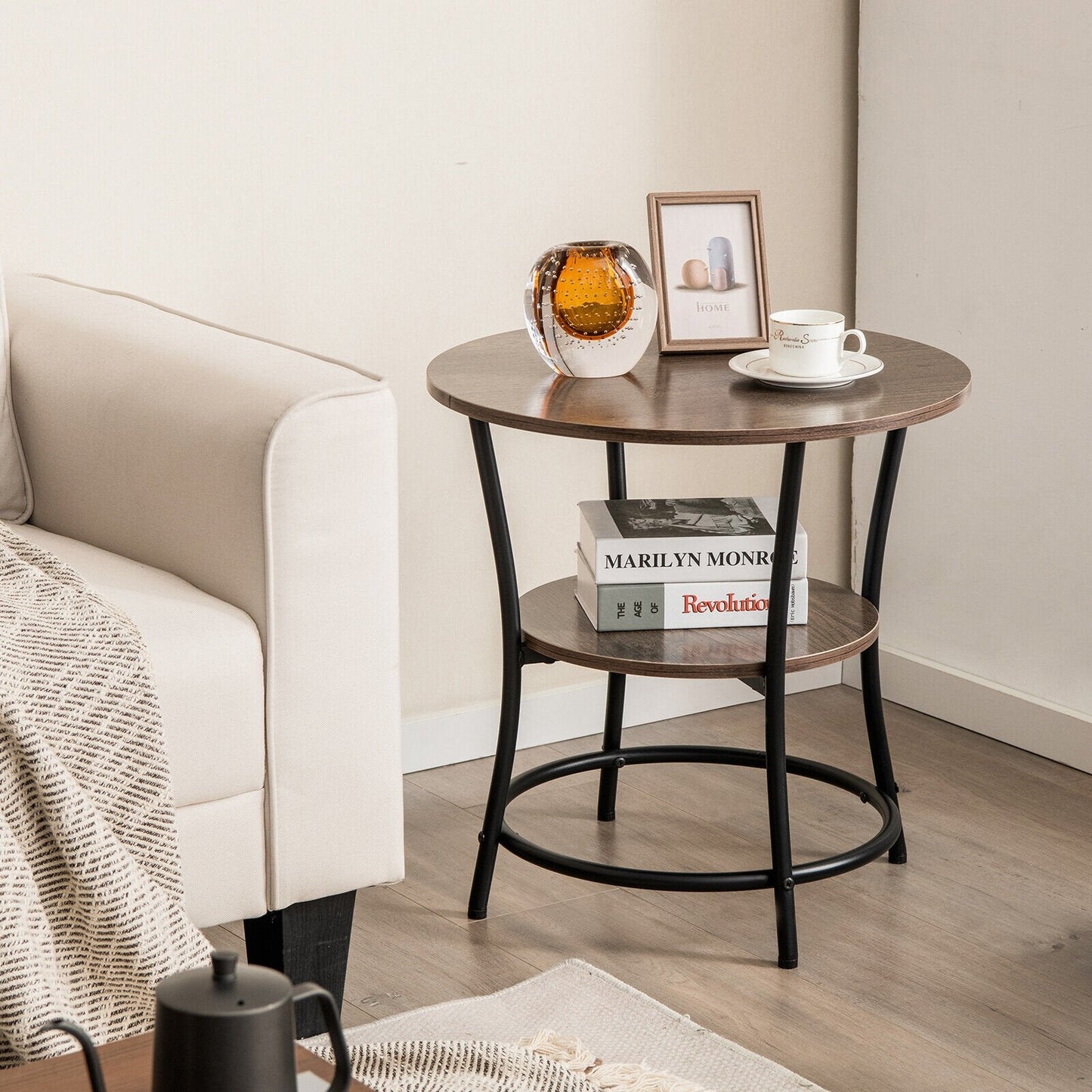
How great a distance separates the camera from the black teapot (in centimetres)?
64

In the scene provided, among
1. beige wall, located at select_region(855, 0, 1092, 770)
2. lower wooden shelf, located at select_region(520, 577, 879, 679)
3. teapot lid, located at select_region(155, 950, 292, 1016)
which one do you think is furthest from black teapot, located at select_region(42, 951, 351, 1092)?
beige wall, located at select_region(855, 0, 1092, 770)

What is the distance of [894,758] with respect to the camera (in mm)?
2131

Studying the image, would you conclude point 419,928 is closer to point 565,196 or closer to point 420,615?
point 420,615

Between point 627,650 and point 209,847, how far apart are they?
1.58 feet

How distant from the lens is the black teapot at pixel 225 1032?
64cm

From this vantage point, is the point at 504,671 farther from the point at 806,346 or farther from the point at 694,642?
the point at 806,346

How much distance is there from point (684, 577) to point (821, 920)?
405 mm

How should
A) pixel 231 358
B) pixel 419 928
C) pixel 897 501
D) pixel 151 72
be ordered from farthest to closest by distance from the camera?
pixel 897 501 → pixel 151 72 → pixel 419 928 → pixel 231 358

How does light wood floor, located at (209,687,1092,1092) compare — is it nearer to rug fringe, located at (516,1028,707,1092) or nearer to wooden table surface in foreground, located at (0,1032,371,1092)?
rug fringe, located at (516,1028,707,1092)

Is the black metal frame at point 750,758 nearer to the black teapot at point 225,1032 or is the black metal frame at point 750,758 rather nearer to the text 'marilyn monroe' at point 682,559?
the text 'marilyn monroe' at point 682,559

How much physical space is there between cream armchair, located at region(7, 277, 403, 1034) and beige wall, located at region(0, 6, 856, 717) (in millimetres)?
400

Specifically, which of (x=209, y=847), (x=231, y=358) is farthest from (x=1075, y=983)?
(x=231, y=358)

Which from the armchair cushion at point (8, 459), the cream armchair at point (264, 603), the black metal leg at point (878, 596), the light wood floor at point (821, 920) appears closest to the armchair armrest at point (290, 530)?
the cream armchair at point (264, 603)

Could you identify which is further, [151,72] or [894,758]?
[894,758]
